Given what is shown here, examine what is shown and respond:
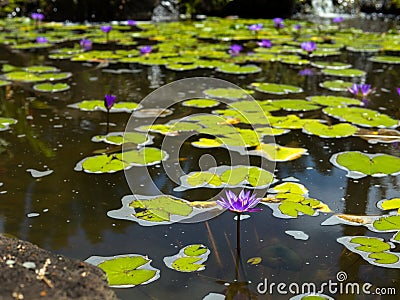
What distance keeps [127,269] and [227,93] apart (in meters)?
1.72

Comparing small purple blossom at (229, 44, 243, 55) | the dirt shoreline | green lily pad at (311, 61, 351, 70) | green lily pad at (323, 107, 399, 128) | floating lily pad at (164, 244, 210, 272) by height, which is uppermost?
small purple blossom at (229, 44, 243, 55)

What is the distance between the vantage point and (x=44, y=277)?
0.88m

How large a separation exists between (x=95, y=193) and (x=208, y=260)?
539 mm

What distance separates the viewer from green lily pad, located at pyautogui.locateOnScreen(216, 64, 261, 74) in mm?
3428

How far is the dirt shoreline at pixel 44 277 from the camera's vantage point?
85 centimetres

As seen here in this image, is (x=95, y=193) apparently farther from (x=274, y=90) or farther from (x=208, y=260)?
(x=274, y=90)

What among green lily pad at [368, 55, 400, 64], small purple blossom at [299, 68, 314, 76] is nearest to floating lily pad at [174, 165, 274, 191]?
small purple blossom at [299, 68, 314, 76]

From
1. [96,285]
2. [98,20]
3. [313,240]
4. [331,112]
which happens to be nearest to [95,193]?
[313,240]

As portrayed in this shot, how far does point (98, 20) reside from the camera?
21.1 feet

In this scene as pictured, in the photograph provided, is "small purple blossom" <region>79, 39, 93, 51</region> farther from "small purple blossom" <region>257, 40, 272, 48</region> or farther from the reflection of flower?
the reflection of flower

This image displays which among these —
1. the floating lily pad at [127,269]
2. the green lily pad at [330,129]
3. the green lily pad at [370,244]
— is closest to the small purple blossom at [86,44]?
the green lily pad at [330,129]

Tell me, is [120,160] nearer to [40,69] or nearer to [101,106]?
[101,106]

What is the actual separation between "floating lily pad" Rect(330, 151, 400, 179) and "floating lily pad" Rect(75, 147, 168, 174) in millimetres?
637

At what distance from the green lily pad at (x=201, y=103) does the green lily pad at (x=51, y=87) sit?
73 cm
